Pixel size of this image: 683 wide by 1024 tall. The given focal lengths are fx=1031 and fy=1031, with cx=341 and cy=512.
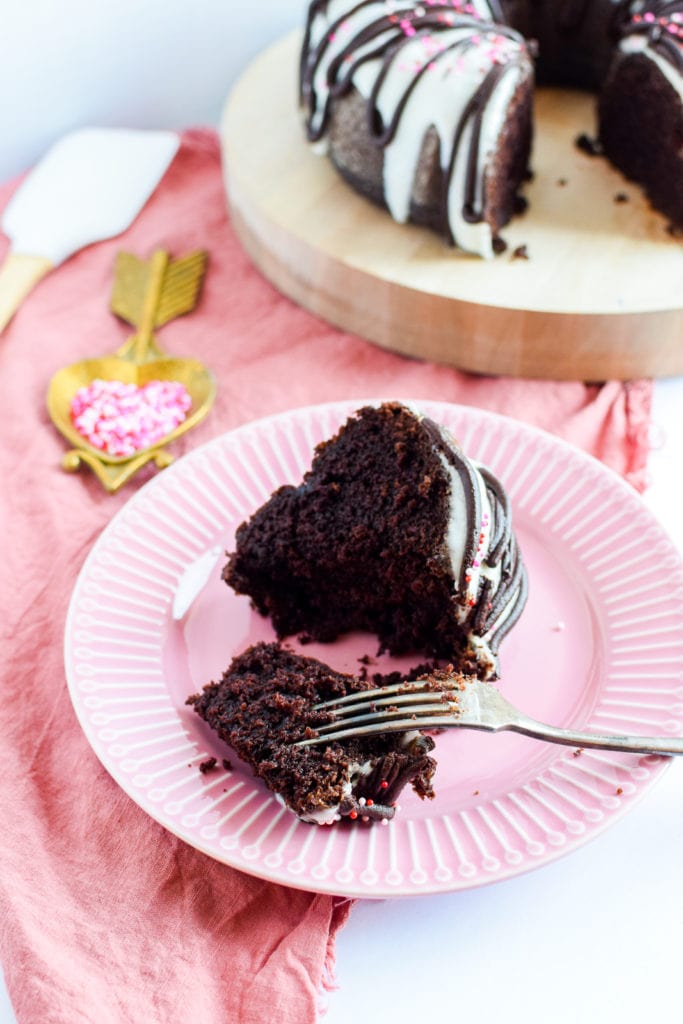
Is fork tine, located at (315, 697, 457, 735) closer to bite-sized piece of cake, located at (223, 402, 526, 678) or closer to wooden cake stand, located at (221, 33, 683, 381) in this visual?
bite-sized piece of cake, located at (223, 402, 526, 678)

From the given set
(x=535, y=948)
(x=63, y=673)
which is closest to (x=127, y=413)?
(x=63, y=673)

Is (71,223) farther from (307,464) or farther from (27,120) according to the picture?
(307,464)

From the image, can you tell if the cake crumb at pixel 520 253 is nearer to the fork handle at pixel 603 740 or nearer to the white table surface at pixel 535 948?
the fork handle at pixel 603 740

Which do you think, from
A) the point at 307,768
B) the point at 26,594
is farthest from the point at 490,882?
the point at 26,594

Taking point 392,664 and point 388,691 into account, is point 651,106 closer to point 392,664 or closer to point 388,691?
point 392,664

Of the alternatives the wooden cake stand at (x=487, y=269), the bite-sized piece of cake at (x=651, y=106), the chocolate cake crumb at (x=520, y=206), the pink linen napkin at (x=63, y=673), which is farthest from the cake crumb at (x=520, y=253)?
the bite-sized piece of cake at (x=651, y=106)
